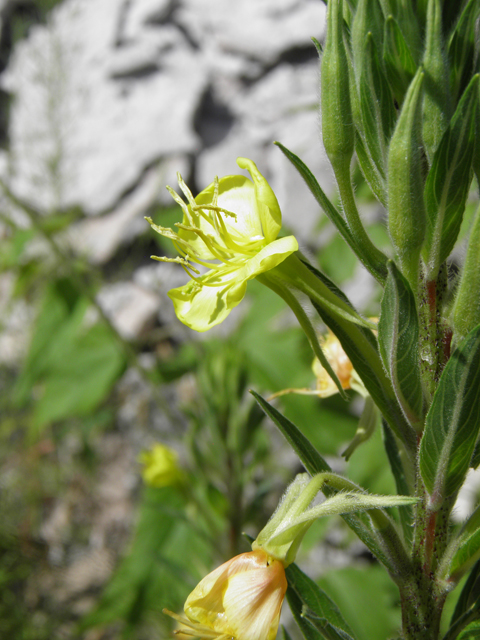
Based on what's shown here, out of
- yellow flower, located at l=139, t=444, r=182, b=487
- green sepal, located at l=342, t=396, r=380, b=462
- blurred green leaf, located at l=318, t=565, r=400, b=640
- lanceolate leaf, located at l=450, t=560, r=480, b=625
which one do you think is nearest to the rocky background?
yellow flower, located at l=139, t=444, r=182, b=487

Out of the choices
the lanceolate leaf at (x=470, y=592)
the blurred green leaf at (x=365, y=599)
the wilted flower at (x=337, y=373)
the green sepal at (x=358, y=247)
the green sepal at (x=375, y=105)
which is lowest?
the blurred green leaf at (x=365, y=599)

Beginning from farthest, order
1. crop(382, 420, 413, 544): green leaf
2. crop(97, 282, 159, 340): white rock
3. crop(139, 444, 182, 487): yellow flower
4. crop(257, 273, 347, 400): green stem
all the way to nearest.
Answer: crop(97, 282, 159, 340): white rock < crop(139, 444, 182, 487): yellow flower < crop(382, 420, 413, 544): green leaf < crop(257, 273, 347, 400): green stem

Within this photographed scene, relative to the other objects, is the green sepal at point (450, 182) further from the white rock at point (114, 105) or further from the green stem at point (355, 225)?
the white rock at point (114, 105)

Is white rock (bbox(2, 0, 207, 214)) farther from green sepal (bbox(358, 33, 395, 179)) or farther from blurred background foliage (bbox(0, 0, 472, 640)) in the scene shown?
green sepal (bbox(358, 33, 395, 179))

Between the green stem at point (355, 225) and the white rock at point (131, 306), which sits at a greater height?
the green stem at point (355, 225)

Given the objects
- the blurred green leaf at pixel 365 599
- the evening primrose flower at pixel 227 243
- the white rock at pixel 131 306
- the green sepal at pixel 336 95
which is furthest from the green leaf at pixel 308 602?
the white rock at pixel 131 306

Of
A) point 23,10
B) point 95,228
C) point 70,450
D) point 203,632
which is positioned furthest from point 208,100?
point 203,632

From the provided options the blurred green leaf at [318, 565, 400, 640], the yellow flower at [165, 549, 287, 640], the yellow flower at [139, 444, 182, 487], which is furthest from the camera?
the yellow flower at [139, 444, 182, 487]

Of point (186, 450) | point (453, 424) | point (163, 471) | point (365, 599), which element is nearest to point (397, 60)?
point (453, 424)
